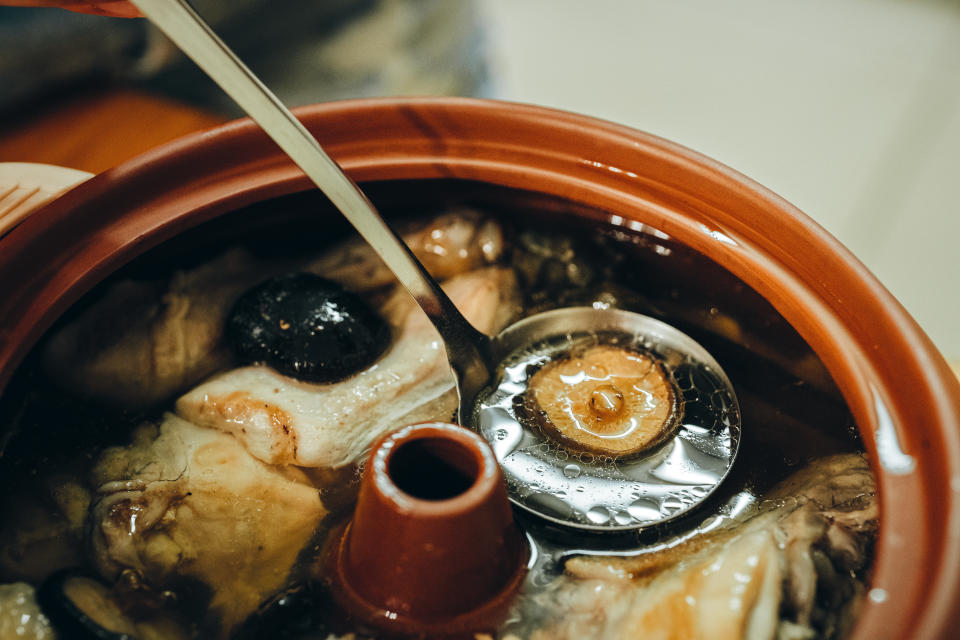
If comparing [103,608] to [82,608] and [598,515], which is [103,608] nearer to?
[82,608]

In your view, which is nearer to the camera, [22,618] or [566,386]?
[22,618]

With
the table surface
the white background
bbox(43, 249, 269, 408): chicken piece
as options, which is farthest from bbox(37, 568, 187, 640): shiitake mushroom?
the white background

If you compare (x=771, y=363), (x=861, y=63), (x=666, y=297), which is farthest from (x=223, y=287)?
(x=861, y=63)

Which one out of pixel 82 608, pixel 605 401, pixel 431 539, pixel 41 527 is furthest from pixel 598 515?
pixel 41 527

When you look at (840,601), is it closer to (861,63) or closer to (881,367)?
(881,367)

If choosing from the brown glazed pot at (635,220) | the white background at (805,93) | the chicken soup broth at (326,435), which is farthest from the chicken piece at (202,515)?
the white background at (805,93)

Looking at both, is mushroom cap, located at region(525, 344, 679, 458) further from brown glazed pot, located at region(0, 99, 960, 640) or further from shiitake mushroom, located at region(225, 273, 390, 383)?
shiitake mushroom, located at region(225, 273, 390, 383)
